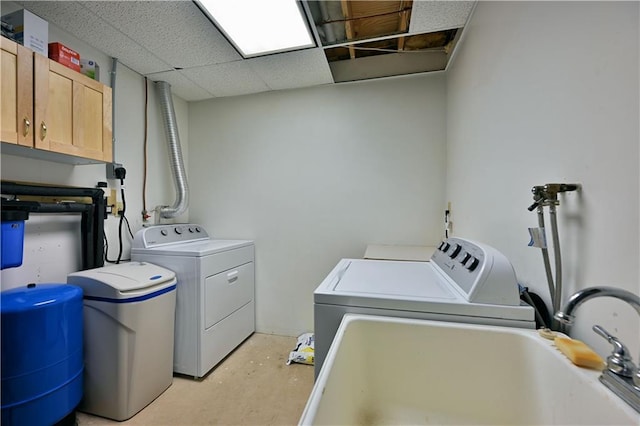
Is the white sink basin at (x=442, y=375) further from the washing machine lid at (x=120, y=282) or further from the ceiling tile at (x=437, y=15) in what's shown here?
the ceiling tile at (x=437, y=15)

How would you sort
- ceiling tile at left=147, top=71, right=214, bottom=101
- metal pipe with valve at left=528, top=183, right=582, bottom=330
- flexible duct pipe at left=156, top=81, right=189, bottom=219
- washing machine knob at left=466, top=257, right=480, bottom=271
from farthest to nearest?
flexible duct pipe at left=156, top=81, right=189, bottom=219
ceiling tile at left=147, top=71, right=214, bottom=101
washing machine knob at left=466, top=257, right=480, bottom=271
metal pipe with valve at left=528, top=183, right=582, bottom=330

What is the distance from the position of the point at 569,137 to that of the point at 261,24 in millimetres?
1816

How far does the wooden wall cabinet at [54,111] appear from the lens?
1311mm

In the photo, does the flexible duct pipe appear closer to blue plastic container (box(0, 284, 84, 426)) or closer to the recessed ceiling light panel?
the recessed ceiling light panel

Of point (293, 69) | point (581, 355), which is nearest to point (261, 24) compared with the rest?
point (293, 69)

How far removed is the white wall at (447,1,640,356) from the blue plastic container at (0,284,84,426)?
225 cm

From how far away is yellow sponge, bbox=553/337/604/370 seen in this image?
648mm

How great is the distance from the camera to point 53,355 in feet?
4.54

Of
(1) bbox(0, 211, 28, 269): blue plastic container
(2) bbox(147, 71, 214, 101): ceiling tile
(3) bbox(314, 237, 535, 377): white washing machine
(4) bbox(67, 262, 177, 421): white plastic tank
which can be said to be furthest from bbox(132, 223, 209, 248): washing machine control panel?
(3) bbox(314, 237, 535, 377): white washing machine

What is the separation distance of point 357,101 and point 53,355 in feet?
9.10

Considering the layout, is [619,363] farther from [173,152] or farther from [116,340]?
[173,152]

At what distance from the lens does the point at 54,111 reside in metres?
1.49

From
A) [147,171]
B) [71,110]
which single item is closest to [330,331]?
[71,110]

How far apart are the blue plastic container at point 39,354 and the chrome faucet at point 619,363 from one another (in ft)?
6.90
